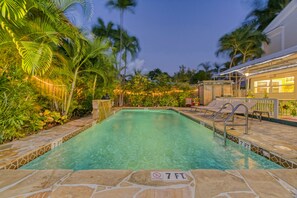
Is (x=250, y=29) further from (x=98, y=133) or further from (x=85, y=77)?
(x=98, y=133)

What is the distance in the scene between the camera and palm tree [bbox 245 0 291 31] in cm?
2123

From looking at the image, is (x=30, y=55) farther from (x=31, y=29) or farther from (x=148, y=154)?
(x=148, y=154)

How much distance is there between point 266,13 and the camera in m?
21.7

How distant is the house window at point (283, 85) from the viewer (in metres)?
11.9

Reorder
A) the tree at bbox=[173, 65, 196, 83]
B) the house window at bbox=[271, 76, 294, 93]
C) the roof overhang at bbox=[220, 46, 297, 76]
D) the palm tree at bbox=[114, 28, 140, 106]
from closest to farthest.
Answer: the roof overhang at bbox=[220, 46, 297, 76]
the house window at bbox=[271, 76, 294, 93]
the palm tree at bbox=[114, 28, 140, 106]
the tree at bbox=[173, 65, 196, 83]

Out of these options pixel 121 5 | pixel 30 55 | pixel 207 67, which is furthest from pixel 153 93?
pixel 207 67

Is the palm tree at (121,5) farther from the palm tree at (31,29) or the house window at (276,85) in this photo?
the palm tree at (31,29)

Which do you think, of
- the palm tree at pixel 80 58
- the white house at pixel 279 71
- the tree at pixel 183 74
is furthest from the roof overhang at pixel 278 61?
the tree at pixel 183 74

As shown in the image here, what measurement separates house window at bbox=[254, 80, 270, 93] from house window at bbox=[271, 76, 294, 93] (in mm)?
610

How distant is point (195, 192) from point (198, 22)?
3640cm

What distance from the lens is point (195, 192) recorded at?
210 centimetres

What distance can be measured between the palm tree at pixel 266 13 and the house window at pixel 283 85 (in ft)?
35.4

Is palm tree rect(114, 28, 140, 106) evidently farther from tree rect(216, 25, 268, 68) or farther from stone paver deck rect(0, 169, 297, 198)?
stone paver deck rect(0, 169, 297, 198)

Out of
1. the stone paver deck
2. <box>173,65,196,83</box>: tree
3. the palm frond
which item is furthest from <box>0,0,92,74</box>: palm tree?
<box>173,65,196,83</box>: tree
